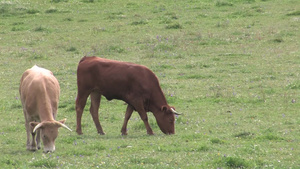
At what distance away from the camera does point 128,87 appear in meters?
12.7

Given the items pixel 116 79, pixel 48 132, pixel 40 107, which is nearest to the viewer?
pixel 48 132

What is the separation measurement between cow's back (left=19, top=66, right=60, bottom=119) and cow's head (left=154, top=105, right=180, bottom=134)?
2.47 m

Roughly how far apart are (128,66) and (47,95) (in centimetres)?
241

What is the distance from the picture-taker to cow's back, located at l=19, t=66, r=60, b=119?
10.8 metres

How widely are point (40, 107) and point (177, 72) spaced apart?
9.56 metres

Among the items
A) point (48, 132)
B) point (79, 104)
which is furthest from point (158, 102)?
point (48, 132)

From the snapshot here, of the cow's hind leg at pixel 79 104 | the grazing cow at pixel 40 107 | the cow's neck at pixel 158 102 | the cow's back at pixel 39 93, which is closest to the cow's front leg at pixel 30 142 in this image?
the grazing cow at pixel 40 107

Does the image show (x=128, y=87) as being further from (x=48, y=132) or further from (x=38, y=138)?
(x=48, y=132)

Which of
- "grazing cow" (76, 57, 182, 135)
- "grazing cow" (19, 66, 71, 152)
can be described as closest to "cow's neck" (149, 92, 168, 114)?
"grazing cow" (76, 57, 182, 135)

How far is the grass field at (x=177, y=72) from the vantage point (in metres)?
10.4

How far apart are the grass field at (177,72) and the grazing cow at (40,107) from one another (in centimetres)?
30

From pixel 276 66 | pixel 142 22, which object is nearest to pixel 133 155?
pixel 276 66

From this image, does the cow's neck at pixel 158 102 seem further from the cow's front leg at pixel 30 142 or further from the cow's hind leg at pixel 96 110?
the cow's front leg at pixel 30 142

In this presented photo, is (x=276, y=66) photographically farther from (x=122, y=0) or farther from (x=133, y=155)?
(x=122, y=0)
